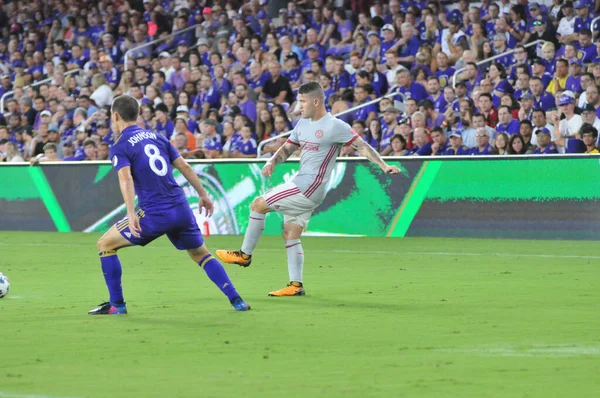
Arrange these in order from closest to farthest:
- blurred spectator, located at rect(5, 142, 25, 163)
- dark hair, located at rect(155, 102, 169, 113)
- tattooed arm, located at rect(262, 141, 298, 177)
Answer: tattooed arm, located at rect(262, 141, 298, 177), blurred spectator, located at rect(5, 142, 25, 163), dark hair, located at rect(155, 102, 169, 113)

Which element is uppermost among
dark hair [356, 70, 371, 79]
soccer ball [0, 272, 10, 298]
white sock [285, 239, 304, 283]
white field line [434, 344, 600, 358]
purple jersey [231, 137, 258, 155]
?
white field line [434, 344, 600, 358]

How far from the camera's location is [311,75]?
79.2 ft

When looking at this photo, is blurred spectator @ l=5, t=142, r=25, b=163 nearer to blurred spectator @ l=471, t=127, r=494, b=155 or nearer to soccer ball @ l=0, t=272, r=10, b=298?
blurred spectator @ l=471, t=127, r=494, b=155

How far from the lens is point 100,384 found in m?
6.05

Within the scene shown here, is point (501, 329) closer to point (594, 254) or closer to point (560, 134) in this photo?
point (594, 254)

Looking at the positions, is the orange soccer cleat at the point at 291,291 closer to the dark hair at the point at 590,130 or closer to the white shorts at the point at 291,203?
the white shorts at the point at 291,203

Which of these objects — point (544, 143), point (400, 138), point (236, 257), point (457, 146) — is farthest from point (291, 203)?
point (400, 138)

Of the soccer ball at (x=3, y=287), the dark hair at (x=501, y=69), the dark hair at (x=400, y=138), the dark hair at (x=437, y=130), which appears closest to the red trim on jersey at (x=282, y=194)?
the soccer ball at (x=3, y=287)

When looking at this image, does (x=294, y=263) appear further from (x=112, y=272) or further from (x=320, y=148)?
(x=112, y=272)

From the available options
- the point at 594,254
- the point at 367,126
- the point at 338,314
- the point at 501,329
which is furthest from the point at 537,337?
the point at 367,126

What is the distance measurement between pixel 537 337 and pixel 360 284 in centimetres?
441

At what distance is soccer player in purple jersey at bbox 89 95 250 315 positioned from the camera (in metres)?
9.12

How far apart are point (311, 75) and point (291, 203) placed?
1347cm

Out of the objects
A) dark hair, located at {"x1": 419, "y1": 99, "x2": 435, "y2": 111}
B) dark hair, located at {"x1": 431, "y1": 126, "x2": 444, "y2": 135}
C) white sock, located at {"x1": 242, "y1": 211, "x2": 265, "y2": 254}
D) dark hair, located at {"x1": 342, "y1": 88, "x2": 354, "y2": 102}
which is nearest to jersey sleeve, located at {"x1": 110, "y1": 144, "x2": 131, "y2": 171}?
white sock, located at {"x1": 242, "y1": 211, "x2": 265, "y2": 254}
